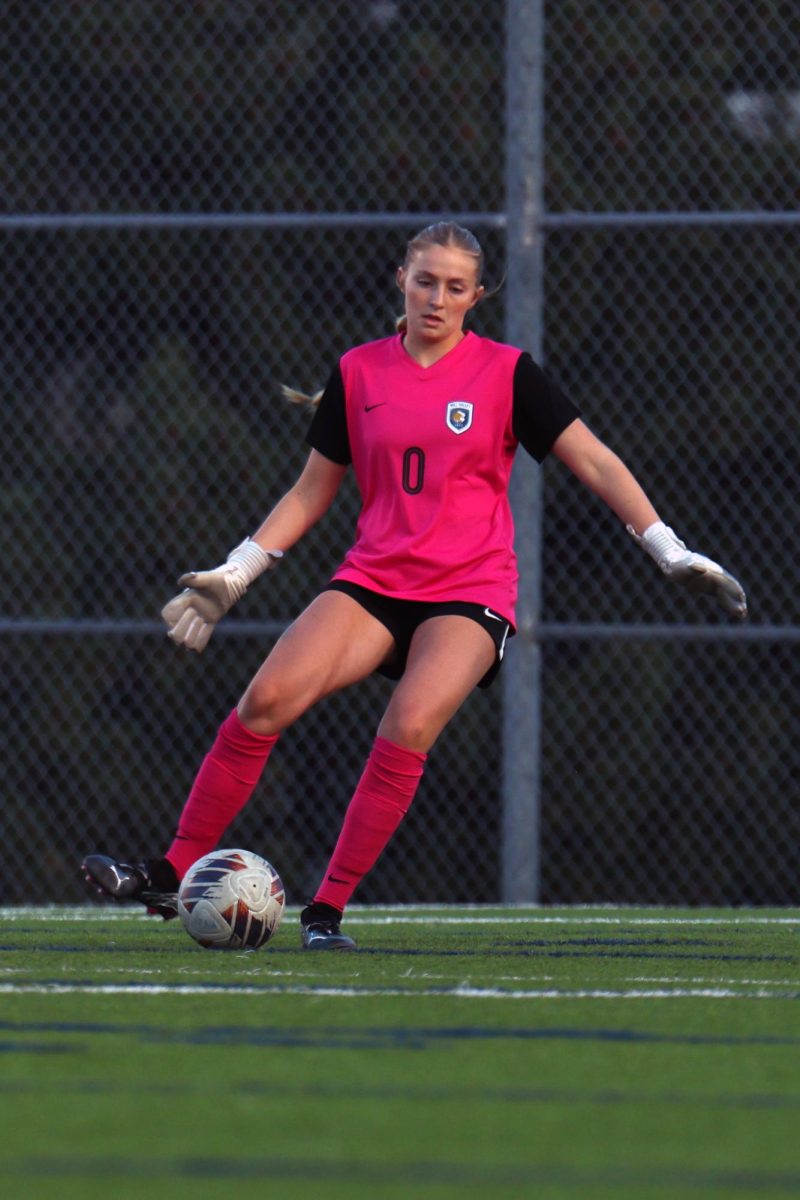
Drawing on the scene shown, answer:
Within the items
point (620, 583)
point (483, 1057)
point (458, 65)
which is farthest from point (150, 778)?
point (483, 1057)

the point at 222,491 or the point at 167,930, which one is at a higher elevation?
the point at 222,491

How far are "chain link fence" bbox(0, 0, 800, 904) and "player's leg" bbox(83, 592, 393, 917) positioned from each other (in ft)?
11.7

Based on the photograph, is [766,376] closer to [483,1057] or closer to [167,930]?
[167,930]

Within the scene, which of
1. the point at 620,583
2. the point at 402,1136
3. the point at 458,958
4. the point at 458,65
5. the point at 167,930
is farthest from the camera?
the point at 458,65

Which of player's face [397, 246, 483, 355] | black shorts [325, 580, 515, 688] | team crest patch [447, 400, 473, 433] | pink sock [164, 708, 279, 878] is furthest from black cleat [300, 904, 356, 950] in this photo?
player's face [397, 246, 483, 355]

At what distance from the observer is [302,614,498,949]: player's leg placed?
4.82 metres

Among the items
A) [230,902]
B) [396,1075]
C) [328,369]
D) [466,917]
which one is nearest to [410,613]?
[230,902]

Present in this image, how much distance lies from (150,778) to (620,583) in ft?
6.08

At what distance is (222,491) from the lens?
9.53m

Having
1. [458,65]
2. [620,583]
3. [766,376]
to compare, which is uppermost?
[458,65]

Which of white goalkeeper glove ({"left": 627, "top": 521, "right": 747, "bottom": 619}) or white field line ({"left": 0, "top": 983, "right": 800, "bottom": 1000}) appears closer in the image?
white field line ({"left": 0, "top": 983, "right": 800, "bottom": 1000})

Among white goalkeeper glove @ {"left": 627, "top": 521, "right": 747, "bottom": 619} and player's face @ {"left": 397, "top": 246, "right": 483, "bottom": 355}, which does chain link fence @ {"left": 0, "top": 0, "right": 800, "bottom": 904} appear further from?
white goalkeeper glove @ {"left": 627, "top": 521, "right": 747, "bottom": 619}

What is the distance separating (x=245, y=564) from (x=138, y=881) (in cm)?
70

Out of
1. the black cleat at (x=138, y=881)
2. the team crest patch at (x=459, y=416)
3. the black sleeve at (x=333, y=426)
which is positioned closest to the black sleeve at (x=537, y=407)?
the team crest patch at (x=459, y=416)
